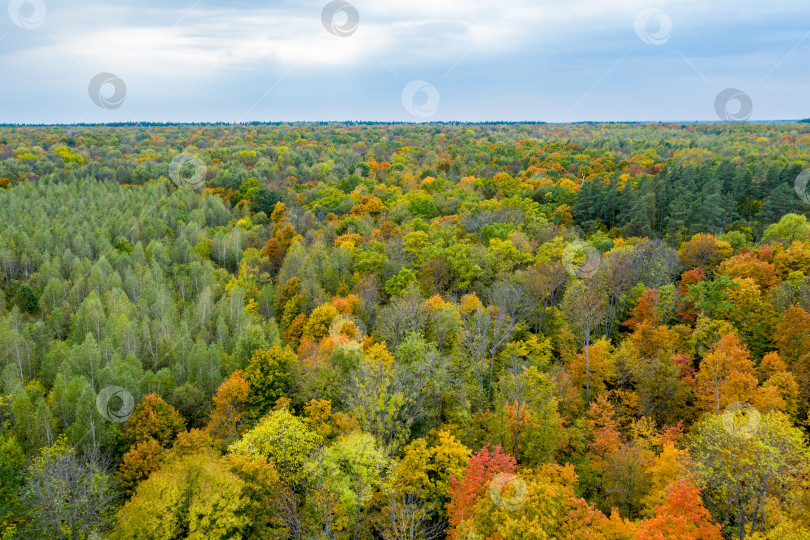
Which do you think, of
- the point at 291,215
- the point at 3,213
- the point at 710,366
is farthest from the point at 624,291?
the point at 3,213

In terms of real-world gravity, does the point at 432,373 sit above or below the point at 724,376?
below

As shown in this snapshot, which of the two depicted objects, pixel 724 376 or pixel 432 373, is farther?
pixel 432 373

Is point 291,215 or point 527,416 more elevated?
point 291,215

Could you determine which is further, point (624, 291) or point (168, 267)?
point (168, 267)

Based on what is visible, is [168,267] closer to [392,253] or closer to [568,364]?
[392,253]

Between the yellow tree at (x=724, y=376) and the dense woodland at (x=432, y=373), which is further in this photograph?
the yellow tree at (x=724, y=376)

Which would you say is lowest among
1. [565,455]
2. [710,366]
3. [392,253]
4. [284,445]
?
[565,455]

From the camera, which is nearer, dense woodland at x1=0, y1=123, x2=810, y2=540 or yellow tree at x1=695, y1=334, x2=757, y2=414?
dense woodland at x1=0, y1=123, x2=810, y2=540

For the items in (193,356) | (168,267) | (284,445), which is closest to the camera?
(284,445)
